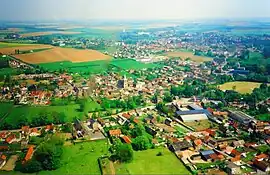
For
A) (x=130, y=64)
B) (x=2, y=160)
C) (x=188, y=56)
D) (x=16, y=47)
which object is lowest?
(x=2, y=160)

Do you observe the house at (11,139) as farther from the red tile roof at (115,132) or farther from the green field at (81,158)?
the red tile roof at (115,132)

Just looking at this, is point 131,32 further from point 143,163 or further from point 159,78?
point 143,163

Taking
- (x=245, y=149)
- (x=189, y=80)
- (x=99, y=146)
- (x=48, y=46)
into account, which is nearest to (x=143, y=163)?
(x=99, y=146)

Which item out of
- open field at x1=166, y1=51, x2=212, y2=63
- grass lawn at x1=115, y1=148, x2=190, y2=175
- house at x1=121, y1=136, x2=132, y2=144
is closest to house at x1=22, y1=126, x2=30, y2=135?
house at x1=121, y1=136, x2=132, y2=144

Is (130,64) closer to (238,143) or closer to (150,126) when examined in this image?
(150,126)

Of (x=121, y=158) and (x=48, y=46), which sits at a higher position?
(x=48, y=46)

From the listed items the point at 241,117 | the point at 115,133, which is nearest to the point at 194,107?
the point at 241,117

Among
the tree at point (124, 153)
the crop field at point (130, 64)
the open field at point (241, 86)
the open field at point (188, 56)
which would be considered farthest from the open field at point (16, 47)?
the tree at point (124, 153)
